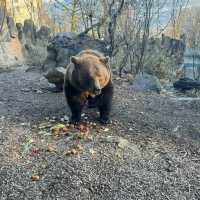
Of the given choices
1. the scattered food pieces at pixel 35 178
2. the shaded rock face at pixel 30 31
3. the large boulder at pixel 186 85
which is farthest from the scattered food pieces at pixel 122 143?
the shaded rock face at pixel 30 31

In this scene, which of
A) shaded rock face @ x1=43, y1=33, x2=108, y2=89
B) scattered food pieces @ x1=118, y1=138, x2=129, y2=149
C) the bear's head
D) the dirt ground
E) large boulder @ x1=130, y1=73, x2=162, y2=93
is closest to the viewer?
the dirt ground

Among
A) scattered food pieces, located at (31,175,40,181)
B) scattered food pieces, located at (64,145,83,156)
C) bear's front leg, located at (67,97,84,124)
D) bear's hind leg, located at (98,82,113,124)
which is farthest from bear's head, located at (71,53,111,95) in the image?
scattered food pieces, located at (31,175,40,181)

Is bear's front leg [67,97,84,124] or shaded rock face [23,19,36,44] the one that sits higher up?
shaded rock face [23,19,36,44]

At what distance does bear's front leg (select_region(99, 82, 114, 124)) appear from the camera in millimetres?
5664

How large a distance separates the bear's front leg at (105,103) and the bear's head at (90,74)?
14cm

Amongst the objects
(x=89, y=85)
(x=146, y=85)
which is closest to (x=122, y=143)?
(x=89, y=85)

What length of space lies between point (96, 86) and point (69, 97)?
21.9 inches

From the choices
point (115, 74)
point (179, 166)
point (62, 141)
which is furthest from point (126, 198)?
point (115, 74)

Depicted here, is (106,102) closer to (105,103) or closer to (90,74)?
(105,103)

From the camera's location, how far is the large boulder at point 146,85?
7.59 m

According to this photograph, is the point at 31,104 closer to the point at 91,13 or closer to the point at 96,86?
the point at 96,86

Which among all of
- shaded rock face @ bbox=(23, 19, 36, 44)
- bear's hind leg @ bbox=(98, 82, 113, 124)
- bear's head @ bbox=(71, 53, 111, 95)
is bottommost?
bear's hind leg @ bbox=(98, 82, 113, 124)

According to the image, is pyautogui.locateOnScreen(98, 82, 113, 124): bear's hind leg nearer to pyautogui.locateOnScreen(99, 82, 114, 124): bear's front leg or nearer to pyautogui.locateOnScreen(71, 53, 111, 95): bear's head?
pyautogui.locateOnScreen(99, 82, 114, 124): bear's front leg

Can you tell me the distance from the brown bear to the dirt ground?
24 cm
